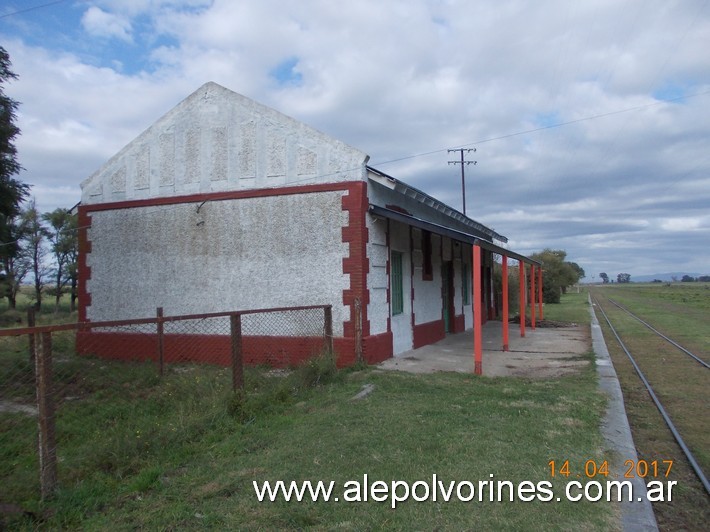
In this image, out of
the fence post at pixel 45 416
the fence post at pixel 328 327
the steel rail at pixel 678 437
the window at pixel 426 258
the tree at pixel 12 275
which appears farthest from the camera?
the tree at pixel 12 275

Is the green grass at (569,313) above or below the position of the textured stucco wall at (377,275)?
below

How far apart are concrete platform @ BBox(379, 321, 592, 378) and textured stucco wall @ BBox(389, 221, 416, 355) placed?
0.91ft

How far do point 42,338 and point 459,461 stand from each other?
364 centimetres

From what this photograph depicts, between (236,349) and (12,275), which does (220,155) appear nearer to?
(236,349)

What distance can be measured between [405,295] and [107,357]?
6.98 meters

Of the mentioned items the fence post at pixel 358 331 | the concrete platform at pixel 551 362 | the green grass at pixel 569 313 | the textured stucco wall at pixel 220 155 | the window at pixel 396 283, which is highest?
the textured stucco wall at pixel 220 155

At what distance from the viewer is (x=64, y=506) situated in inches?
171

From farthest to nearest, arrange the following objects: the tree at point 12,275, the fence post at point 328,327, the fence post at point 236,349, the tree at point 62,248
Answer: the tree at point 62,248 → the tree at point 12,275 → the fence post at point 328,327 → the fence post at point 236,349

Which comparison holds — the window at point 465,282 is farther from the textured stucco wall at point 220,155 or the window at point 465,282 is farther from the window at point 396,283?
the textured stucco wall at point 220,155

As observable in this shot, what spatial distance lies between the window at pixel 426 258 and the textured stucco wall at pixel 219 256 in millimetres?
4596

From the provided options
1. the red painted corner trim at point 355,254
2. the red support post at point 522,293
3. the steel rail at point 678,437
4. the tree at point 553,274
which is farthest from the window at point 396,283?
the tree at point 553,274

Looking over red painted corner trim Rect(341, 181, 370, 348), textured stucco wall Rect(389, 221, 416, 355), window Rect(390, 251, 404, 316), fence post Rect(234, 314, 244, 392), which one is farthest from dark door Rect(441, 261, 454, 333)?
fence post Rect(234, 314, 244, 392)

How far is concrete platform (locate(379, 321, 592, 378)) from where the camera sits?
35.4 feet

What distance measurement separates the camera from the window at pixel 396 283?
41.4 ft
